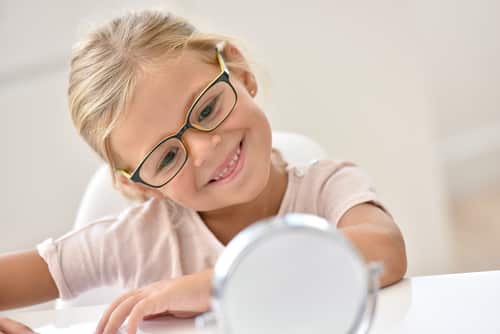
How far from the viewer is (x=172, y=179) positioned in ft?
2.90

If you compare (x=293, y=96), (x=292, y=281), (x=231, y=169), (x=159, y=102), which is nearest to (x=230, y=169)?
(x=231, y=169)

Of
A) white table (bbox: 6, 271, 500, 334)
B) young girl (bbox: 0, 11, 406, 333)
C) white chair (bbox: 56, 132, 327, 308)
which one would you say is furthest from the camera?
white chair (bbox: 56, 132, 327, 308)

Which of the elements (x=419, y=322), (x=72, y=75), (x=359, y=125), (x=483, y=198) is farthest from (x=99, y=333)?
(x=483, y=198)

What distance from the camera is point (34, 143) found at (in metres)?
1.81

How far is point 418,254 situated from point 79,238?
3.03 ft

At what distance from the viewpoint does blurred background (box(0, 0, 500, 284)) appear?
1709mm

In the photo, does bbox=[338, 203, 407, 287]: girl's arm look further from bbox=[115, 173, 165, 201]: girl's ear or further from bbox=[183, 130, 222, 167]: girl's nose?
bbox=[115, 173, 165, 201]: girl's ear

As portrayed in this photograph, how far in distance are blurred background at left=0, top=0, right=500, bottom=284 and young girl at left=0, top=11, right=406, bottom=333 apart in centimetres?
65

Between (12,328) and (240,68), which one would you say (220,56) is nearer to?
(240,68)

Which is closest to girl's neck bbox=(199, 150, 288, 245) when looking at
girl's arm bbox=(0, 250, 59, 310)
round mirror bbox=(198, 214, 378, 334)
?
girl's arm bbox=(0, 250, 59, 310)

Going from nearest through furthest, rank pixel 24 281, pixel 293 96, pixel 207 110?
pixel 207 110, pixel 24 281, pixel 293 96

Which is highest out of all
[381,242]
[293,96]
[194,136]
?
[194,136]

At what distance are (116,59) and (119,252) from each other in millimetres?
278

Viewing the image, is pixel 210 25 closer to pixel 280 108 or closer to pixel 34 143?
pixel 280 108
